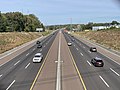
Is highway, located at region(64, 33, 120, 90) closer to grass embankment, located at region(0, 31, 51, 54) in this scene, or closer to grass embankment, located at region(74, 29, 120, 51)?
grass embankment, located at region(74, 29, 120, 51)

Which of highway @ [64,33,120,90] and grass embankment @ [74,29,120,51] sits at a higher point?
highway @ [64,33,120,90]

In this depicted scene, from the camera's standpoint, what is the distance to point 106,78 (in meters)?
28.2

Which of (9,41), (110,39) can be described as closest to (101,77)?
(9,41)

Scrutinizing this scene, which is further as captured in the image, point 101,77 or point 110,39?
point 110,39

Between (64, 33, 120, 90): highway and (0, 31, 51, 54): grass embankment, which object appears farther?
(0, 31, 51, 54): grass embankment

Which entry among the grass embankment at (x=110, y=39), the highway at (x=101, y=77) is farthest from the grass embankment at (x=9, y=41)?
the highway at (x=101, y=77)

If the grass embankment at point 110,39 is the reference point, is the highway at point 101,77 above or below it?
above

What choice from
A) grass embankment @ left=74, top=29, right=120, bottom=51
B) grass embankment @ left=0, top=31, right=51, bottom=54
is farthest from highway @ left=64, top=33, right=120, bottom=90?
grass embankment @ left=0, top=31, right=51, bottom=54

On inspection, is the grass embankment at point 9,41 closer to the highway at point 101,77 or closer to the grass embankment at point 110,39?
the grass embankment at point 110,39

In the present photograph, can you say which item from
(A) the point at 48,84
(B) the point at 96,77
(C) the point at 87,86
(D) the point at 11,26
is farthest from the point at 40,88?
(D) the point at 11,26

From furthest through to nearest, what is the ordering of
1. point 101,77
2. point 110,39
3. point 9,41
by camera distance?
point 110,39 → point 9,41 → point 101,77

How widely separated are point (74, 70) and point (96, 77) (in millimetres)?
5138

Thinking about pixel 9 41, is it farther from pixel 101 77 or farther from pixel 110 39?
pixel 101 77

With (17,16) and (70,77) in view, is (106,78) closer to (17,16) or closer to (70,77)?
(70,77)
